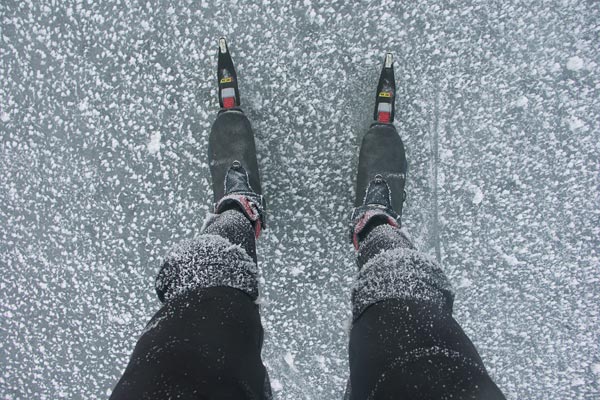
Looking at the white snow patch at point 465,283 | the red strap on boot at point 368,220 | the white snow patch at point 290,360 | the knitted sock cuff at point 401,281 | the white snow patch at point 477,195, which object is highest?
the white snow patch at point 477,195

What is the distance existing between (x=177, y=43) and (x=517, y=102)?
98 cm

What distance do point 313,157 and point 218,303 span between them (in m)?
0.54

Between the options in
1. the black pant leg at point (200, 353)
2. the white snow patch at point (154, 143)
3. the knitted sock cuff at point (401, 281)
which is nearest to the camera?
the black pant leg at point (200, 353)

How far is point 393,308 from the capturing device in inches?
31.4

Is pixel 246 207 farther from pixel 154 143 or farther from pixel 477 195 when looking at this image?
pixel 477 195

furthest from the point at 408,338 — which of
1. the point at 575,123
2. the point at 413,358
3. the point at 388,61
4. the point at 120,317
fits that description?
the point at 120,317

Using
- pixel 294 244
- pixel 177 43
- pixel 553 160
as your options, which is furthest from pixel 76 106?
pixel 553 160

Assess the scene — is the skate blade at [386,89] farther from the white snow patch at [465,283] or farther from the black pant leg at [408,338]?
the white snow patch at [465,283]

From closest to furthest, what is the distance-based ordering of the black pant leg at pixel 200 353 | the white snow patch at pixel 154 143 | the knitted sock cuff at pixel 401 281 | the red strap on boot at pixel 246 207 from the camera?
the black pant leg at pixel 200 353 < the knitted sock cuff at pixel 401 281 < the red strap on boot at pixel 246 207 < the white snow patch at pixel 154 143

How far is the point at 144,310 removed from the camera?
1267 mm

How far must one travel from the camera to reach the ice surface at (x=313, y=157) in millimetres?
1121

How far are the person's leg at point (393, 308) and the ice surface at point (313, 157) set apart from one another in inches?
2.7

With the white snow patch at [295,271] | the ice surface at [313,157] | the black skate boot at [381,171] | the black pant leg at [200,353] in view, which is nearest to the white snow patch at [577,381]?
the ice surface at [313,157]

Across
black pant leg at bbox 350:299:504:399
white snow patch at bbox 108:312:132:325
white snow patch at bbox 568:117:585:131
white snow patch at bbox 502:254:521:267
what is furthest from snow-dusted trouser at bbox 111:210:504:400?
white snow patch at bbox 568:117:585:131
